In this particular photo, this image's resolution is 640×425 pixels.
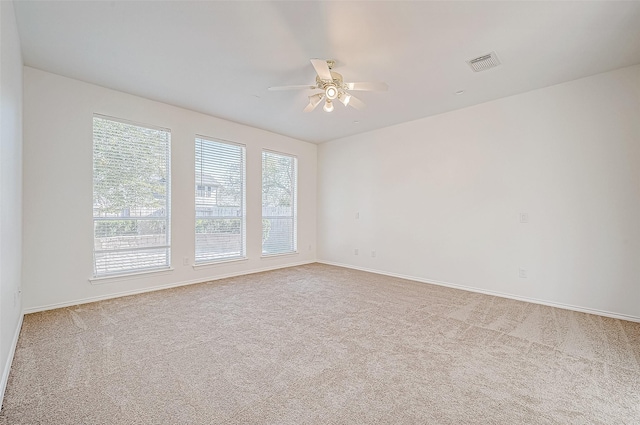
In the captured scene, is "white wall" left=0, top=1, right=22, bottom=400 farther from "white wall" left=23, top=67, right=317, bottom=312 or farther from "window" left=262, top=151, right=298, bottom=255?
"window" left=262, top=151, right=298, bottom=255

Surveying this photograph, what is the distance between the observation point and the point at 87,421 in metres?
1.57

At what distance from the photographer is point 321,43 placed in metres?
2.72

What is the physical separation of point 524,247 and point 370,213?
262 cm

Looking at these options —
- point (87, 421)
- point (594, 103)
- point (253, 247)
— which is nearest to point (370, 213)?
point (253, 247)

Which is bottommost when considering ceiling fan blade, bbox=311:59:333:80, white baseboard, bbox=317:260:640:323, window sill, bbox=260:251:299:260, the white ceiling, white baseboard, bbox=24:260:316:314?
white baseboard, bbox=317:260:640:323

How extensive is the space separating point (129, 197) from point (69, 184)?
2.17 feet

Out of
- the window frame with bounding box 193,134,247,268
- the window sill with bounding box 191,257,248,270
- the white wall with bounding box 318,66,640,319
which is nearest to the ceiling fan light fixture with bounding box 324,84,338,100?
the white wall with bounding box 318,66,640,319

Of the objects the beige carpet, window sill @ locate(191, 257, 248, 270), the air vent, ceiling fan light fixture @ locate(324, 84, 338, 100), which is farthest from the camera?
window sill @ locate(191, 257, 248, 270)

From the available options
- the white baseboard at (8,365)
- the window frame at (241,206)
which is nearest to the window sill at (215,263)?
the window frame at (241,206)

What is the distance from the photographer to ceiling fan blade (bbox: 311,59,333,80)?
8.55 feet

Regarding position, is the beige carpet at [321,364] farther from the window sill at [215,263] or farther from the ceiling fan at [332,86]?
the ceiling fan at [332,86]

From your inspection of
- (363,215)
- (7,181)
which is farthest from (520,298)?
(7,181)

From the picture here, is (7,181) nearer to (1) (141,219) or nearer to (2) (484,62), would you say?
(1) (141,219)

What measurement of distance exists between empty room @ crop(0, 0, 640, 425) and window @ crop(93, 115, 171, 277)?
0.03m
